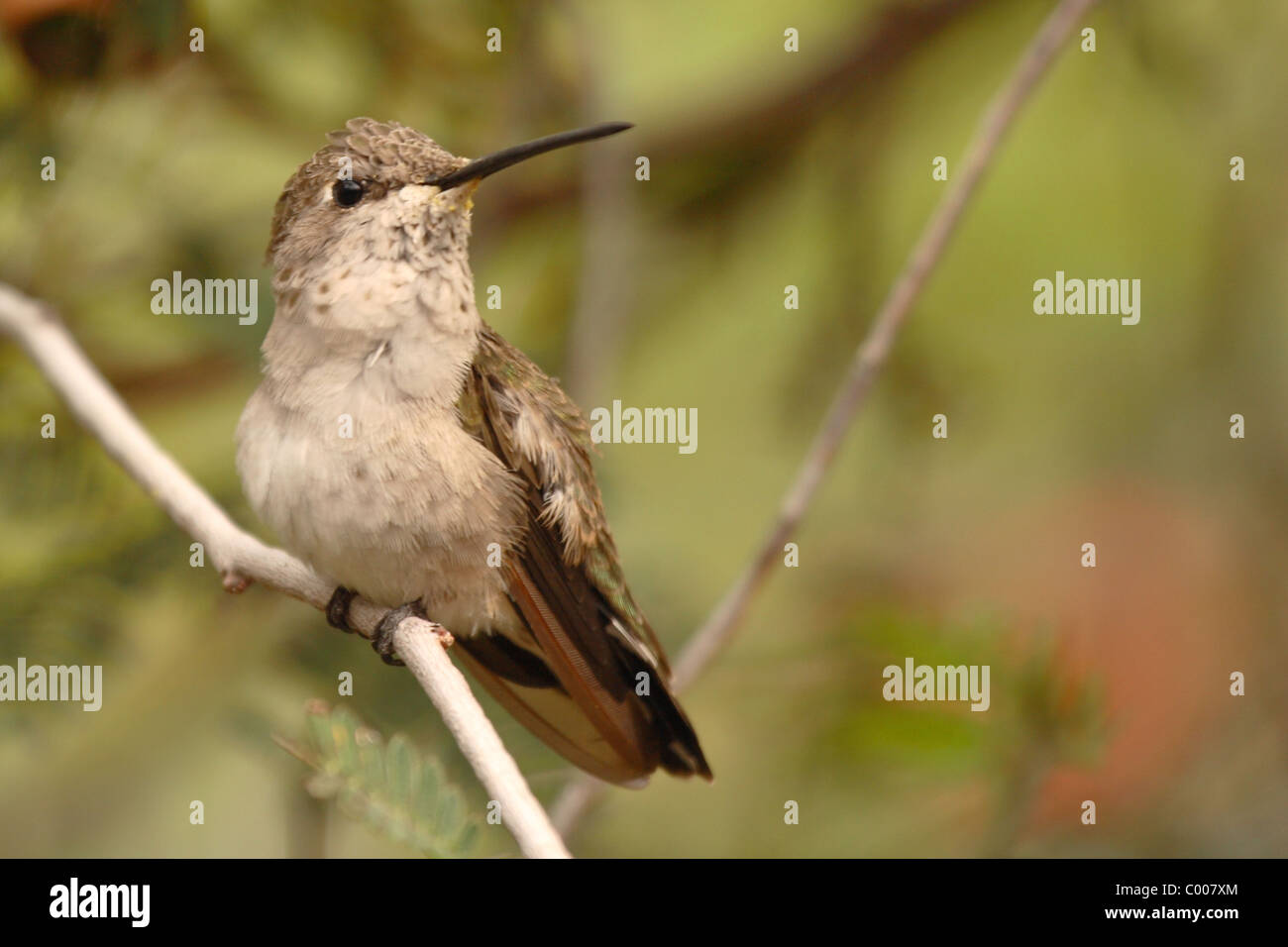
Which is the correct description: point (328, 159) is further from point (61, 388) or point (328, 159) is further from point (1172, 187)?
point (1172, 187)

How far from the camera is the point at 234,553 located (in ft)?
6.85

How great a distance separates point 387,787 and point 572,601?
2.50 ft

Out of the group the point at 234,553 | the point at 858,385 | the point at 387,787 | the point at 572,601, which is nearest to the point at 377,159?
the point at 234,553

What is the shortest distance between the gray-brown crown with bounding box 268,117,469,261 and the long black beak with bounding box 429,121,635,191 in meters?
0.03

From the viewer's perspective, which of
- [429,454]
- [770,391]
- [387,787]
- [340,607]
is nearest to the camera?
[387,787]

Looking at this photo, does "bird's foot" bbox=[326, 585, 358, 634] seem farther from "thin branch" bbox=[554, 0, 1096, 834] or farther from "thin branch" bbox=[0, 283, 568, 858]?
"thin branch" bbox=[554, 0, 1096, 834]

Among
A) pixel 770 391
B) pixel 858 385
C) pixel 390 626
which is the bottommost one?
pixel 390 626

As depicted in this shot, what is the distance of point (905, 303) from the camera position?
2.50 m

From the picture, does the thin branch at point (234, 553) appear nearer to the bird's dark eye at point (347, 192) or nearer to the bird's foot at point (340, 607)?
the bird's foot at point (340, 607)

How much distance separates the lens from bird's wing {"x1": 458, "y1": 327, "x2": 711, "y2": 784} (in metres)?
2.32

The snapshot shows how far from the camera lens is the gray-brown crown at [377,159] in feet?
7.40

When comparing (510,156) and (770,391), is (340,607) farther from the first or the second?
(770,391)

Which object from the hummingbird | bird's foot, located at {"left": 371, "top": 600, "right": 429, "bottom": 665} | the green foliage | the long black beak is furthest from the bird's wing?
the green foliage
